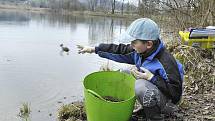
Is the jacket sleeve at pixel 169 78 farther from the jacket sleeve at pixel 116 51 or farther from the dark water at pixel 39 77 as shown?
the dark water at pixel 39 77

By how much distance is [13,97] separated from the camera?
17.2 ft

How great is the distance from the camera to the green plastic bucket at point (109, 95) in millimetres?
2773

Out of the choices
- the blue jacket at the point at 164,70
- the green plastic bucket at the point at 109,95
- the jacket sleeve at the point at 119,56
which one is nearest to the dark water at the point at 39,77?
the green plastic bucket at the point at 109,95

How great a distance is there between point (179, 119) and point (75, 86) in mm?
3052

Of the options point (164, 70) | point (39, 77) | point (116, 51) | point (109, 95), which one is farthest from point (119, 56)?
point (39, 77)

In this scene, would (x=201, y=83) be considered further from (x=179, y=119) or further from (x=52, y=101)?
(x=52, y=101)

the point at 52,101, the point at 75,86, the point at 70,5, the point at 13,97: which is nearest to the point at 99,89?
the point at 52,101

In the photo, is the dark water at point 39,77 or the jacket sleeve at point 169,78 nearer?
the jacket sleeve at point 169,78

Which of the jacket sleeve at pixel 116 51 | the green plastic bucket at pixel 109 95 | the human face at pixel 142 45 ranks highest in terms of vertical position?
the human face at pixel 142 45

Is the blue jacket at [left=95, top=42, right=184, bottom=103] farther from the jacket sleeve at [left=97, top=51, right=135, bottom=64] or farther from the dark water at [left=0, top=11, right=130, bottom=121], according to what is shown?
the dark water at [left=0, top=11, right=130, bottom=121]

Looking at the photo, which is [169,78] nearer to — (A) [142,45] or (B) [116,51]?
(A) [142,45]

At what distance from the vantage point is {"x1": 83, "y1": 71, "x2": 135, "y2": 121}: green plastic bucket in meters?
2.77

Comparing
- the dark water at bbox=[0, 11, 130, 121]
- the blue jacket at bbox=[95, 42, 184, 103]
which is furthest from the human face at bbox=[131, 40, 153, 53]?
the dark water at bbox=[0, 11, 130, 121]

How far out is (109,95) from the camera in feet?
11.2
